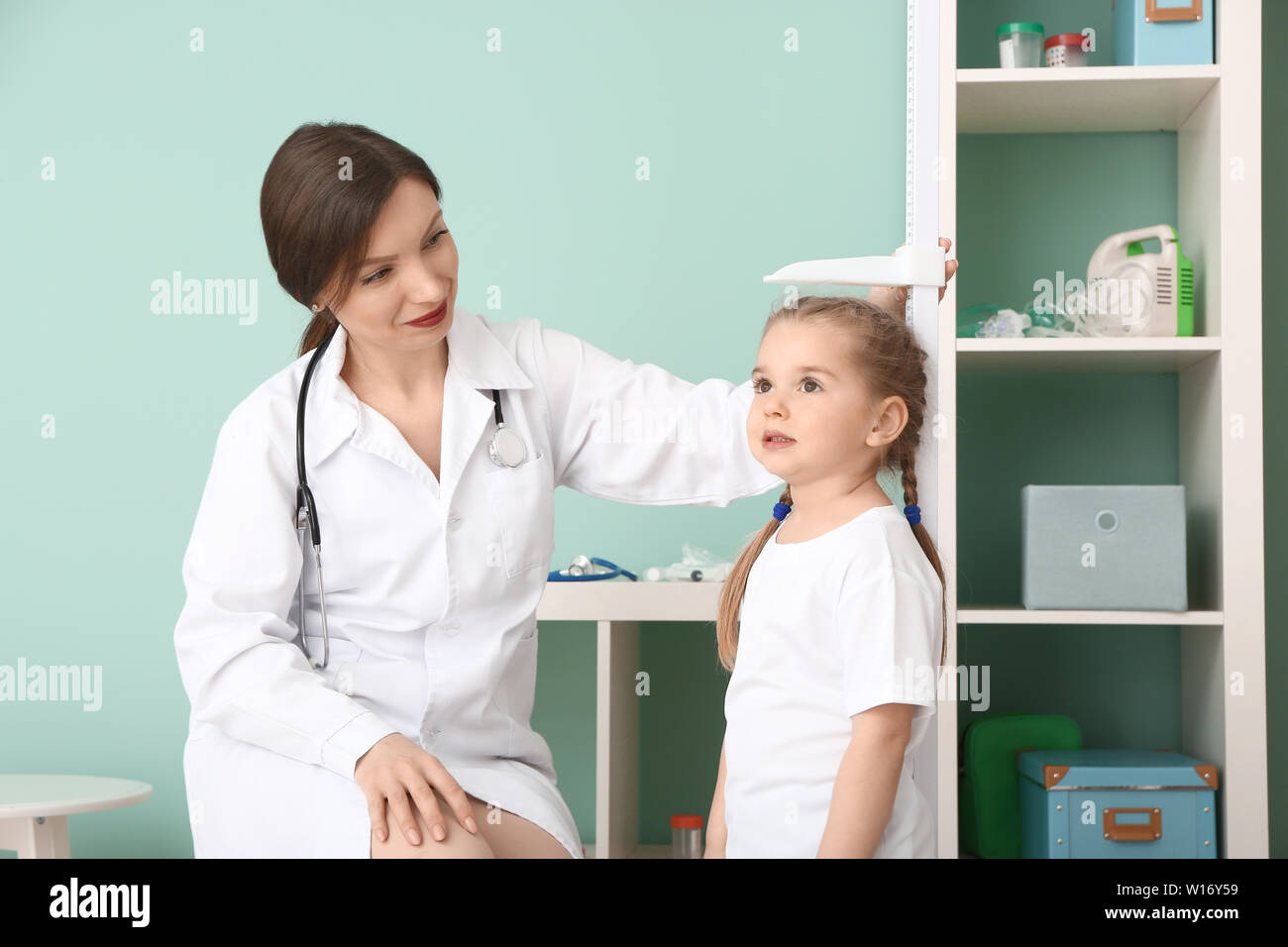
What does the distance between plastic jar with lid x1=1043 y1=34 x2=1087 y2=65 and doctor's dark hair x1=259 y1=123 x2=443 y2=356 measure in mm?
1386

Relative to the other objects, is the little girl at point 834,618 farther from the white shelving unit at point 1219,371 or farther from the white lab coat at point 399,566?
the white shelving unit at point 1219,371

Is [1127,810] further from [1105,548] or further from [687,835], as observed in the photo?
[687,835]

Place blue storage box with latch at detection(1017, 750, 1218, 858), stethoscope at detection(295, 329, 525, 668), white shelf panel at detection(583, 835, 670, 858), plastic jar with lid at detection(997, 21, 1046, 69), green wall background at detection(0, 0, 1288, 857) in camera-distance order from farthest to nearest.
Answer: green wall background at detection(0, 0, 1288, 857), white shelf panel at detection(583, 835, 670, 858), plastic jar with lid at detection(997, 21, 1046, 69), blue storage box with latch at detection(1017, 750, 1218, 858), stethoscope at detection(295, 329, 525, 668)

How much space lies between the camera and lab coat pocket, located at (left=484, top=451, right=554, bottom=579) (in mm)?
1266

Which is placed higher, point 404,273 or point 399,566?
point 404,273

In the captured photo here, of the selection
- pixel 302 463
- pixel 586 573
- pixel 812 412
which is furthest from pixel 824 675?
pixel 586 573

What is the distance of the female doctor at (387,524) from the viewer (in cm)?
111

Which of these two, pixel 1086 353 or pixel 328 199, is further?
pixel 1086 353

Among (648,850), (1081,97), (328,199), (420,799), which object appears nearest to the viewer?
(420,799)

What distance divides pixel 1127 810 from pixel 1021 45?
135 cm

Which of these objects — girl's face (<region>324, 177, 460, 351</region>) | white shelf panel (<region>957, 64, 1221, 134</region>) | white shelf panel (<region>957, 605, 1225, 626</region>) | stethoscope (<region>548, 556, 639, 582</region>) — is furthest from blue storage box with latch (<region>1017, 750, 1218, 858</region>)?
girl's face (<region>324, 177, 460, 351</region>)

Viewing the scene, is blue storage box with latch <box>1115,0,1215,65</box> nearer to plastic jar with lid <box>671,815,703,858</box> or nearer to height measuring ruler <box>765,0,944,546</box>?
height measuring ruler <box>765,0,944,546</box>

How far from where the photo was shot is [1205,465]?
2098 mm
